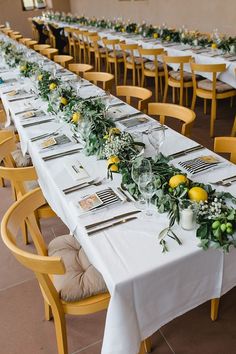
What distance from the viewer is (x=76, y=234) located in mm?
1533

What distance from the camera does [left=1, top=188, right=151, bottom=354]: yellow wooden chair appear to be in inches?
49.9

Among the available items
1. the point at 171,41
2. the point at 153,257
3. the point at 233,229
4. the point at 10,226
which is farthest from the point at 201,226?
the point at 171,41

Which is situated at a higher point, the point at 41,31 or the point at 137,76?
the point at 41,31

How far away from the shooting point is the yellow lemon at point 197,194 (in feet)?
4.61

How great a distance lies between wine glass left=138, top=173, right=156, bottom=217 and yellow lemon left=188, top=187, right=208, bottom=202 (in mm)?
167

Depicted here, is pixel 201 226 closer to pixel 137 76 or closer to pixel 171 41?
pixel 171 41

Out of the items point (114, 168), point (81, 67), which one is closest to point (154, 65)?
point (81, 67)

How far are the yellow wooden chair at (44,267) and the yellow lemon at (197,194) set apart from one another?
1.96 feet

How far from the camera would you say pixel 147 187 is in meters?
1.49

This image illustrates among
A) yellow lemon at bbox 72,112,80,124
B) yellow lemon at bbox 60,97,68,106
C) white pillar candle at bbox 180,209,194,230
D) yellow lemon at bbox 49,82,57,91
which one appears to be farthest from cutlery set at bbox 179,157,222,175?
yellow lemon at bbox 49,82,57,91

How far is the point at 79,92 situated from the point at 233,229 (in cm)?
261

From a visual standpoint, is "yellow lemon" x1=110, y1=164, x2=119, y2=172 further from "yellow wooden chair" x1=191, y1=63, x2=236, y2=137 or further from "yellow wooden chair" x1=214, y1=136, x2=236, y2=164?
"yellow wooden chair" x1=191, y1=63, x2=236, y2=137

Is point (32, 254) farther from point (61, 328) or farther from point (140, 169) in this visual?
point (140, 169)

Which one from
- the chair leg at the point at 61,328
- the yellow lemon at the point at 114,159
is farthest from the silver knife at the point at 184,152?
the chair leg at the point at 61,328
